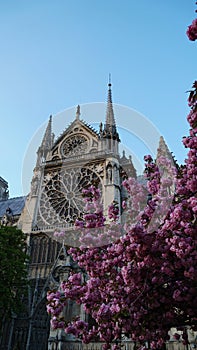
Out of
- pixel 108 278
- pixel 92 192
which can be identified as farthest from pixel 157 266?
pixel 92 192

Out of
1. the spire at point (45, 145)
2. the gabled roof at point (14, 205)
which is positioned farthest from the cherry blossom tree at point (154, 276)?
the gabled roof at point (14, 205)

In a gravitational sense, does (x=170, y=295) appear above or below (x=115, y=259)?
below

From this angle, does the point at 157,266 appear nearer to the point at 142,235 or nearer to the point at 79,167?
the point at 142,235

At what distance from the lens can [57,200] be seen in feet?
82.2

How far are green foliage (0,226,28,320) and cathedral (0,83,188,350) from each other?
5.79 feet

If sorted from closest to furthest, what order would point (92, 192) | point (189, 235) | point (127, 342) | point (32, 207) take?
point (189, 235)
point (92, 192)
point (127, 342)
point (32, 207)

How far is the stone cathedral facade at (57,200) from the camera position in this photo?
19.5 metres

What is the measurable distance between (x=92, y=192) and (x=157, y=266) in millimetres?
3837

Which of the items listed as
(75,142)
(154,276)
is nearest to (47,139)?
(75,142)

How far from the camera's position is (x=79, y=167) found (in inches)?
1022

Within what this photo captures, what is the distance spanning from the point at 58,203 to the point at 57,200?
39 centimetres

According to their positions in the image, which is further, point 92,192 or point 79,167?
point 79,167

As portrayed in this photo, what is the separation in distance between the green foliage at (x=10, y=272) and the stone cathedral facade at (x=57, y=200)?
1758 mm

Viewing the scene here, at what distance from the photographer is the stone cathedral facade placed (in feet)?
63.9
